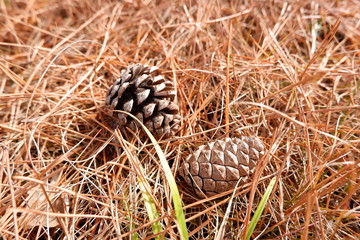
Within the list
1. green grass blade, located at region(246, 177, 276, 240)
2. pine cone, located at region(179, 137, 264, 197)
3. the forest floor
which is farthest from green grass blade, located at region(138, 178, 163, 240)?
green grass blade, located at region(246, 177, 276, 240)

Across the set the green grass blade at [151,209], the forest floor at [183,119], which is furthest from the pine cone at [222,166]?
the green grass blade at [151,209]

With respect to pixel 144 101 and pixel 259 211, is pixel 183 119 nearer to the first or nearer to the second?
pixel 144 101

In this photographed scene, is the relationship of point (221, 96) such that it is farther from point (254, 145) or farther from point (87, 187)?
point (87, 187)

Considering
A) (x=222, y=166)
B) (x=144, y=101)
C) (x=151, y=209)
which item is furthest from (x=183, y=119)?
(x=151, y=209)

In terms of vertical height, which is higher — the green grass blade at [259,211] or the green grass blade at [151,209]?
the green grass blade at [151,209]

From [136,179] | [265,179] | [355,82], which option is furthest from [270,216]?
[355,82]

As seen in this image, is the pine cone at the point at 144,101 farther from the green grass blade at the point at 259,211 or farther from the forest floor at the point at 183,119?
the green grass blade at the point at 259,211
